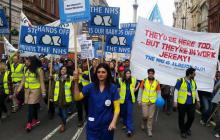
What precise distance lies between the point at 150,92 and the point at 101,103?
4.66 metres

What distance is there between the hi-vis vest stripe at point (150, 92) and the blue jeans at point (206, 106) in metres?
2.52

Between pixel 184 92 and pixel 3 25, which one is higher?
pixel 3 25

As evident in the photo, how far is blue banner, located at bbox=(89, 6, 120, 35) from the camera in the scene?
13008 millimetres

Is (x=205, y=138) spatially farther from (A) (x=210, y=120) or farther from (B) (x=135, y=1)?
(B) (x=135, y=1)

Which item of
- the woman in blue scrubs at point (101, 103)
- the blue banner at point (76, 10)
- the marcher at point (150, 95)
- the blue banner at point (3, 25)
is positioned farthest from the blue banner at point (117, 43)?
the woman in blue scrubs at point (101, 103)

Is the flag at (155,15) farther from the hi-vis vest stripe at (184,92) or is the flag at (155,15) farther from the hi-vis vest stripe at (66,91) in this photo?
the hi-vis vest stripe at (66,91)

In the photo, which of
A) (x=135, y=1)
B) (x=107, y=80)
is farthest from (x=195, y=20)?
(x=107, y=80)

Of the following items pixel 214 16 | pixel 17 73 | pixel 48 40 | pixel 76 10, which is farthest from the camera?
pixel 214 16

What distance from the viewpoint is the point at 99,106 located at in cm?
583

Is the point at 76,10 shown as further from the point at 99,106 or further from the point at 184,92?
the point at 184,92

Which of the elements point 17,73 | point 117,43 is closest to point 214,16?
point 117,43

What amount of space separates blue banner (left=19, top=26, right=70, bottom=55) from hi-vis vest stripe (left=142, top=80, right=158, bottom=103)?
2.65m

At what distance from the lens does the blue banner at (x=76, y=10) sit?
837 cm

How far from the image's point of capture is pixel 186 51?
36.7 feet
